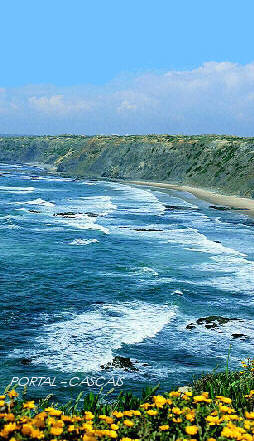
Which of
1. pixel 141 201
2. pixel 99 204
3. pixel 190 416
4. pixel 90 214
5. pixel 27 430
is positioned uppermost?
pixel 27 430

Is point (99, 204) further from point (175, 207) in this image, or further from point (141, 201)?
point (175, 207)


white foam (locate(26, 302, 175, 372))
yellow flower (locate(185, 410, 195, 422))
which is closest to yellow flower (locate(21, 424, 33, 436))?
yellow flower (locate(185, 410, 195, 422))

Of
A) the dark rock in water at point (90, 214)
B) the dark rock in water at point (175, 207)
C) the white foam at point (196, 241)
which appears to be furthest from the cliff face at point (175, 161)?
the white foam at point (196, 241)

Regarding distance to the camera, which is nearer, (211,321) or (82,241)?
(211,321)

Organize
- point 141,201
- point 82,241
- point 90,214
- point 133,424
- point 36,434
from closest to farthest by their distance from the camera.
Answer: point 36,434
point 133,424
point 82,241
point 90,214
point 141,201

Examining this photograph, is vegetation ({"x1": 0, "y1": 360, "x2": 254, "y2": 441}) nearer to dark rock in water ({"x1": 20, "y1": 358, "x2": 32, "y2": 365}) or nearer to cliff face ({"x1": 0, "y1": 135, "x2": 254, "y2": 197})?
dark rock in water ({"x1": 20, "y1": 358, "x2": 32, "y2": 365})

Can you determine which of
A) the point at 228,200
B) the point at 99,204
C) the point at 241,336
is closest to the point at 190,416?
the point at 241,336
